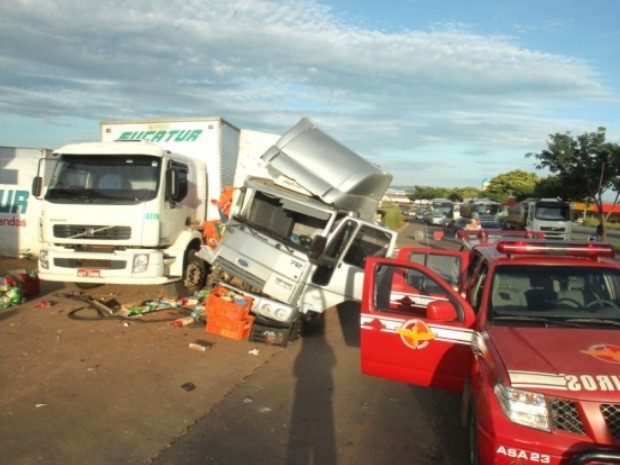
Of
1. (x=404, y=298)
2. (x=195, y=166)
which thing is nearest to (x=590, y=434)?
(x=404, y=298)

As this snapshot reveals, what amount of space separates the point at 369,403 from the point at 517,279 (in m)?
2.04

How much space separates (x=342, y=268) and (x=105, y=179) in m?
4.28

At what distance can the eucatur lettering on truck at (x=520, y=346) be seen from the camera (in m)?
3.55

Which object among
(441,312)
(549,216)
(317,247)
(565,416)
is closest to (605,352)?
(565,416)

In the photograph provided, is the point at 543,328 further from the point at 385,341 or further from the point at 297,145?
the point at 297,145

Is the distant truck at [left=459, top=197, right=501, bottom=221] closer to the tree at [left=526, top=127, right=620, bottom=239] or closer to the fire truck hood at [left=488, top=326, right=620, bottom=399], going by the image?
the tree at [left=526, top=127, right=620, bottom=239]

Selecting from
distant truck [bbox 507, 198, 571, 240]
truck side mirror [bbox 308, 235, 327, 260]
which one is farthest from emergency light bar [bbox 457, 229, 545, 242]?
distant truck [bbox 507, 198, 571, 240]

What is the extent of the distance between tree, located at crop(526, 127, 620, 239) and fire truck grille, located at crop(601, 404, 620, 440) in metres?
31.1

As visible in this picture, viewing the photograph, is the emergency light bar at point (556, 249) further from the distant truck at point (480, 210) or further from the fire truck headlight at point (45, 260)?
the distant truck at point (480, 210)

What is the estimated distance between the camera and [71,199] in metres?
9.62

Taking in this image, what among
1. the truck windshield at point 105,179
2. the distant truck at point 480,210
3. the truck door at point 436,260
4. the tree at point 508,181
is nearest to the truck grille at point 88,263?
the truck windshield at point 105,179

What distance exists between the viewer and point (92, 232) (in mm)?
9461

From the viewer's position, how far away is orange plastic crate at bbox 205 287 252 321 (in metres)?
8.34

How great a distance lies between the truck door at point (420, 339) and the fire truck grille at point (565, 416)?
4.02ft
